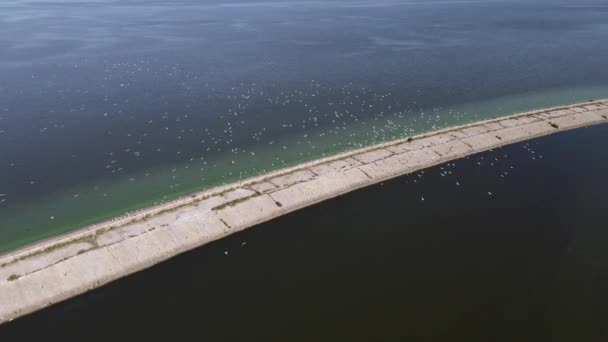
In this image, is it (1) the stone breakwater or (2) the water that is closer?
(1) the stone breakwater

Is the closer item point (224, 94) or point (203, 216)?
point (203, 216)

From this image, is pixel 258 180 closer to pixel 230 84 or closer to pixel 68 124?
pixel 68 124

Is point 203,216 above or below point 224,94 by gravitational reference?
below

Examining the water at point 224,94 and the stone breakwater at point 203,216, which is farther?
the water at point 224,94
